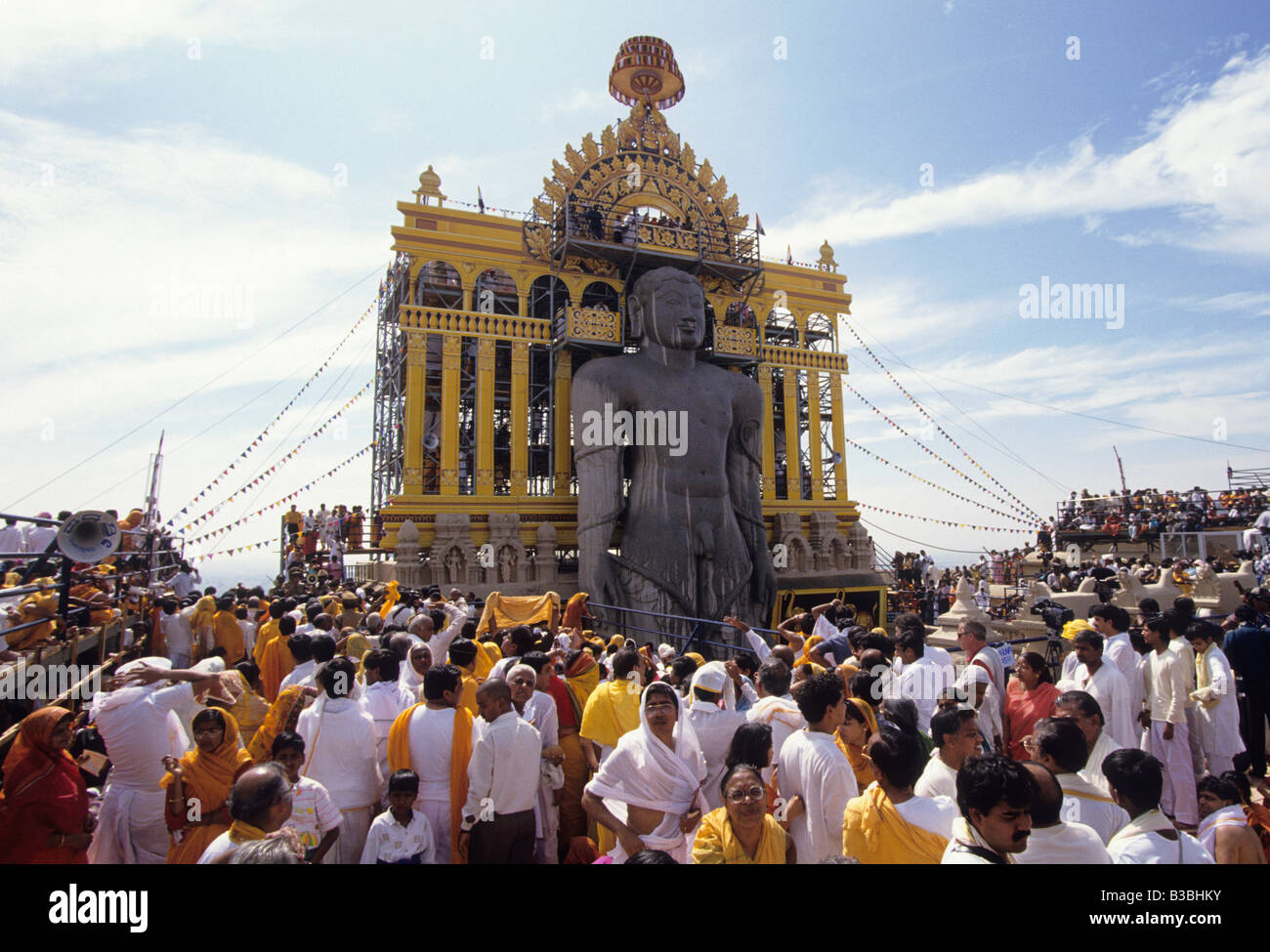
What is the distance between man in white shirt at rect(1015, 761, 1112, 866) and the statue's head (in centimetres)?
1341

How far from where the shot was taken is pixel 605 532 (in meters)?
15.0

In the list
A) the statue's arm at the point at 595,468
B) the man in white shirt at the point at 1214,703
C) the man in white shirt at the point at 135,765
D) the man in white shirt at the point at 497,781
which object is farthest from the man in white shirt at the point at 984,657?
the statue's arm at the point at 595,468

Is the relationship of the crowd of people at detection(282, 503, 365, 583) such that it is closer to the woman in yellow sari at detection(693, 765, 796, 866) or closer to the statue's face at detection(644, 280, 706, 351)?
the statue's face at detection(644, 280, 706, 351)

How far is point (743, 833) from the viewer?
121 inches

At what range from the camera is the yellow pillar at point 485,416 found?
17453 millimetres

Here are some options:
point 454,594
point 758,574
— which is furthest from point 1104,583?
point 454,594

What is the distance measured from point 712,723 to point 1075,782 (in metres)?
1.84

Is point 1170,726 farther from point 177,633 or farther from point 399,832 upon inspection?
point 177,633

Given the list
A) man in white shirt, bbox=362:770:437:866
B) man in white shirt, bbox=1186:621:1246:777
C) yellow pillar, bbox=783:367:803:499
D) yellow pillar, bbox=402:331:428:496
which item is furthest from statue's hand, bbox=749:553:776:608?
man in white shirt, bbox=362:770:437:866

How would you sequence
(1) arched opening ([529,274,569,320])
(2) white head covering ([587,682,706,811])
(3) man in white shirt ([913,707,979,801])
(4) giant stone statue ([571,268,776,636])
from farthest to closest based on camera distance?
(1) arched opening ([529,274,569,320]) < (4) giant stone statue ([571,268,776,636]) < (2) white head covering ([587,682,706,811]) < (3) man in white shirt ([913,707,979,801])

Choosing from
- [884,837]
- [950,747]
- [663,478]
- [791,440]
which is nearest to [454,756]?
[884,837]

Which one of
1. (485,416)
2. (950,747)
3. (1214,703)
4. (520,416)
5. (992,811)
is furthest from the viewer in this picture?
(520,416)

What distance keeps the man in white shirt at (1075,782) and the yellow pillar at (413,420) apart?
587 inches

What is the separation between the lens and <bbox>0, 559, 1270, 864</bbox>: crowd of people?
Answer: 3.08m
